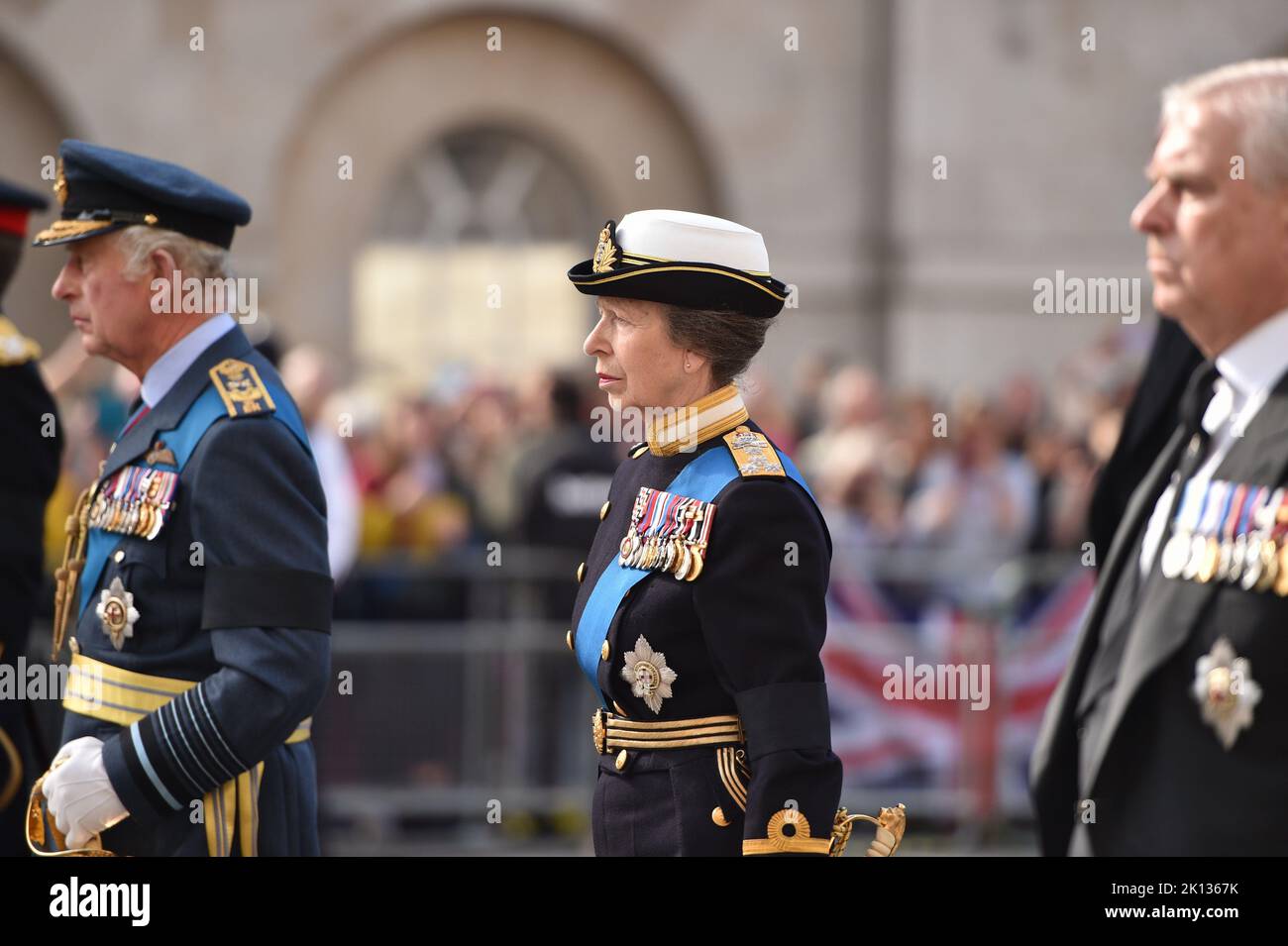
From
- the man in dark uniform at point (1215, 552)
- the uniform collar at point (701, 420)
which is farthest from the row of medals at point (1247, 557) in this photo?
the uniform collar at point (701, 420)

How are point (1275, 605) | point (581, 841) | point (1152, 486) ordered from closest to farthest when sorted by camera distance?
point (1275, 605) < point (1152, 486) < point (581, 841)

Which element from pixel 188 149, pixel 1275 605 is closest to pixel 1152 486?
pixel 1275 605

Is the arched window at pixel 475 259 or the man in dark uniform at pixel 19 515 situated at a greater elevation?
the arched window at pixel 475 259

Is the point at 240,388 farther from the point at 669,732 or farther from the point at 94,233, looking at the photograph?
the point at 669,732

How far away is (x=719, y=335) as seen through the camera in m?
3.85

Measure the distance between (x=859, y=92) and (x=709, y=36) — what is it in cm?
143

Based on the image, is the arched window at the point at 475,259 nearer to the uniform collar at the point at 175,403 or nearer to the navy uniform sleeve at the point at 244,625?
the uniform collar at the point at 175,403

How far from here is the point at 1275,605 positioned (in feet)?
9.87

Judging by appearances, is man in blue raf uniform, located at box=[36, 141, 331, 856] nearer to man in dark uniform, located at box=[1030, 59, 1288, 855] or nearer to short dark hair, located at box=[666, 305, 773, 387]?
short dark hair, located at box=[666, 305, 773, 387]

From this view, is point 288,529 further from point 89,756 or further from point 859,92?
point 859,92

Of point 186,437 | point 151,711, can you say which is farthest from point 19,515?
point 151,711

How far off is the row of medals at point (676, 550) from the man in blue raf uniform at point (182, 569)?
66cm

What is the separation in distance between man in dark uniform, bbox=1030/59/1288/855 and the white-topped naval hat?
834 millimetres

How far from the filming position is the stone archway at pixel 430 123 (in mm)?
17531
